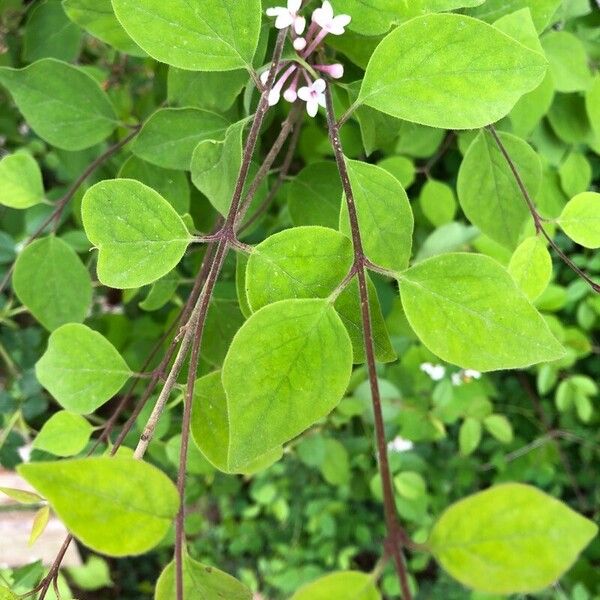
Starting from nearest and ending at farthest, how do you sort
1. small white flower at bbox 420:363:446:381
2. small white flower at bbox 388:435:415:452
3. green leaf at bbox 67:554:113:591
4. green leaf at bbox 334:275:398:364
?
green leaf at bbox 334:275:398:364, small white flower at bbox 420:363:446:381, small white flower at bbox 388:435:415:452, green leaf at bbox 67:554:113:591

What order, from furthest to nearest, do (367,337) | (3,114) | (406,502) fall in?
1. (406,502)
2. (3,114)
3. (367,337)

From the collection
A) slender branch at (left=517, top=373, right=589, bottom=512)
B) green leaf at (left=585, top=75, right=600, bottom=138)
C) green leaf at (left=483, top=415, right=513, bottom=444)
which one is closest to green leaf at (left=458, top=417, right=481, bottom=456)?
green leaf at (left=483, top=415, right=513, bottom=444)

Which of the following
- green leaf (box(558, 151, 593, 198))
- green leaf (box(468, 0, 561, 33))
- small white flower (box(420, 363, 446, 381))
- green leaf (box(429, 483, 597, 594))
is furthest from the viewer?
small white flower (box(420, 363, 446, 381))

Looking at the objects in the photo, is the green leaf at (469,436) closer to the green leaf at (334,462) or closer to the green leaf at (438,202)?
the green leaf at (334,462)

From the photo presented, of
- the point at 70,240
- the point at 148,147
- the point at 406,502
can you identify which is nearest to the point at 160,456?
the point at 70,240

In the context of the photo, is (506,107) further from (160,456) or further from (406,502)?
(406,502)

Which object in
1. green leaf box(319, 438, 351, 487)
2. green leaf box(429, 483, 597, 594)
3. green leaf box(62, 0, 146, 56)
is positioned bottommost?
green leaf box(319, 438, 351, 487)

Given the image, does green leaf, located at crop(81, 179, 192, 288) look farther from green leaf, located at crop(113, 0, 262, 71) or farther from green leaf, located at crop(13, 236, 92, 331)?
green leaf, located at crop(13, 236, 92, 331)
